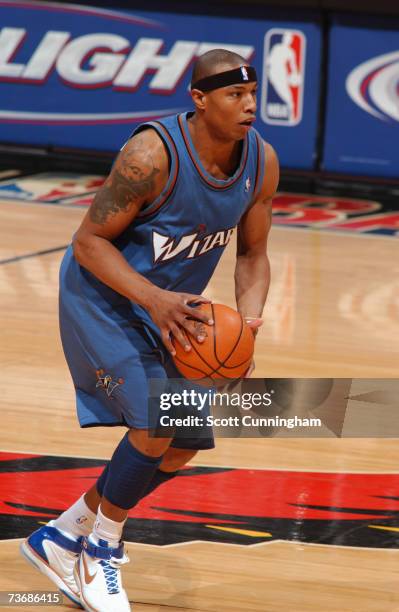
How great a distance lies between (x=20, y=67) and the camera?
12.3 metres

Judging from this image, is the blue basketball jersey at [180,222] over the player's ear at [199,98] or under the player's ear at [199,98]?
under

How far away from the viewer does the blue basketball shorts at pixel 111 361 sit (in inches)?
171

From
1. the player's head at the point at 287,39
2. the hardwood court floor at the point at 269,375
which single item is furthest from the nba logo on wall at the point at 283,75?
the hardwood court floor at the point at 269,375

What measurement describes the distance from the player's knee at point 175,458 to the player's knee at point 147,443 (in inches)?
10.5

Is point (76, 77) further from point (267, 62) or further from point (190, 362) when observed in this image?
point (190, 362)

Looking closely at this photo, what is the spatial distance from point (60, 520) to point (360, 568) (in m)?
1.12

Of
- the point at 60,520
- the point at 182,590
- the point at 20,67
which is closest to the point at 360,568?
the point at 182,590

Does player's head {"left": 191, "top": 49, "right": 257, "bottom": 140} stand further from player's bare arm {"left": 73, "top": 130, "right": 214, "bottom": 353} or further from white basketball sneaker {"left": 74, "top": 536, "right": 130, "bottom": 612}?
white basketball sneaker {"left": 74, "top": 536, "right": 130, "bottom": 612}

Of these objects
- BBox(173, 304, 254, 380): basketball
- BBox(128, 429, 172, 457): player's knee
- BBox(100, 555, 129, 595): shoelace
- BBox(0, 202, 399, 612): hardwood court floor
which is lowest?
BBox(0, 202, 399, 612): hardwood court floor

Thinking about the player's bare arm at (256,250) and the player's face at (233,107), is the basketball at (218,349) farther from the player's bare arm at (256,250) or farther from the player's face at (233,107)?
the player's face at (233,107)

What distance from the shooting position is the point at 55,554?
471 cm

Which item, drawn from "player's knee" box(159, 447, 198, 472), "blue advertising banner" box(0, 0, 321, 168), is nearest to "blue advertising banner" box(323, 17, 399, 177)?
"blue advertising banner" box(0, 0, 321, 168)

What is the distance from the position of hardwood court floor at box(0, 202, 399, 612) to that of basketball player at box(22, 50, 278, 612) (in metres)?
0.43

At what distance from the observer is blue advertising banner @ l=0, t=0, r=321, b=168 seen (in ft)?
A: 38.2
